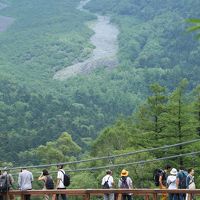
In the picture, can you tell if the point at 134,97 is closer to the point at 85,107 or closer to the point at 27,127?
the point at 85,107

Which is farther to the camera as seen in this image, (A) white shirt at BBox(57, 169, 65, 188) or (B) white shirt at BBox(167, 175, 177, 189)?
(A) white shirt at BBox(57, 169, 65, 188)

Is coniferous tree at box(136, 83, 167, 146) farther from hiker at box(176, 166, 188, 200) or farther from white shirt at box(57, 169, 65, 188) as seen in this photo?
hiker at box(176, 166, 188, 200)

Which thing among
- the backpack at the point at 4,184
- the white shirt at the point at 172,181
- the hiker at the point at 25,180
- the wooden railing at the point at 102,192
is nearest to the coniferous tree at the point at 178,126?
the hiker at the point at 25,180

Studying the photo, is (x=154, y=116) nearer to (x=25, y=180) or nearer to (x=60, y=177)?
(x=25, y=180)

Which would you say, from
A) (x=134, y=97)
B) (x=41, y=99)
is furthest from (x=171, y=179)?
(x=134, y=97)

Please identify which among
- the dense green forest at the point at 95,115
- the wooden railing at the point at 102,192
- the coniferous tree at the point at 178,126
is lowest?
the wooden railing at the point at 102,192

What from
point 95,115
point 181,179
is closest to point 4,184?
point 181,179

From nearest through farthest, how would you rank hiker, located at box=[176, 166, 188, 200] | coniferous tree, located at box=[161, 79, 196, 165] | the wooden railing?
the wooden railing, hiker, located at box=[176, 166, 188, 200], coniferous tree, located at box=[161, 79, 196, 165]

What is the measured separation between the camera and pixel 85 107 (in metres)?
151

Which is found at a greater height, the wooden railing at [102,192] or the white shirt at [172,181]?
the white shirt at [172,181]

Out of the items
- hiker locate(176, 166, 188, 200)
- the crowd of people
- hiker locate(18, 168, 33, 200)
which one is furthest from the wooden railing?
hiker locate(176, 166, 188, 200)

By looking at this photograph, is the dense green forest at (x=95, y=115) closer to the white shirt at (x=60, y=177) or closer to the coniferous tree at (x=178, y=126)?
the coniferous tree at (x=178, y=126)

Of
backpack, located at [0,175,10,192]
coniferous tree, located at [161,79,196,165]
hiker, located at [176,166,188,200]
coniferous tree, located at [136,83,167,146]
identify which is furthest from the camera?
coniferous tree, located at [136,83,167,146]

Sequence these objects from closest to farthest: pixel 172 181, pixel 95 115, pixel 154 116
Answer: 1. pixel 172 181
2. pixel 154 116
3. pixel 95 115
